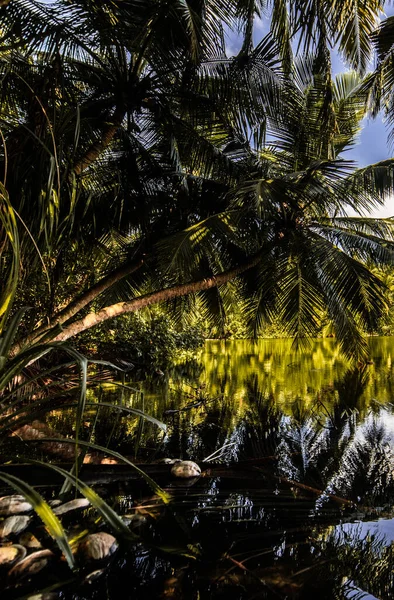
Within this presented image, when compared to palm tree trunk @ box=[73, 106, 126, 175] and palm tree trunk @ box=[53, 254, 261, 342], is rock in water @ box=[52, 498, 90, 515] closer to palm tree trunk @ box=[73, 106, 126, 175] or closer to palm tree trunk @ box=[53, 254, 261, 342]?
palm tree trunk @ box=[53, 254, 261, 342]

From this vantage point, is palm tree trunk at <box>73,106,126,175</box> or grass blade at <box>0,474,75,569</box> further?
palm tree trunk at <box>73,106,126,175</box>

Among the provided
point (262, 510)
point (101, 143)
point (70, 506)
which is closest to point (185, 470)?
point (262, 510)

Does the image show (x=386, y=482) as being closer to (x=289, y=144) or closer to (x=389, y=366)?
(x=289, y=144)

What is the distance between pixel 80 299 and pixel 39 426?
60.7 inches

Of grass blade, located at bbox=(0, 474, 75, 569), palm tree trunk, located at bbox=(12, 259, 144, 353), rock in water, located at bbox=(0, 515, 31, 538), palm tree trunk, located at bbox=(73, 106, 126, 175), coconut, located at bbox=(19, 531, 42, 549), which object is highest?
palm tree trunk, located at bbox=(73, 106, 126, 175)

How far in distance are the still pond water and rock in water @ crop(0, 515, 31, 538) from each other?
1.52 feet

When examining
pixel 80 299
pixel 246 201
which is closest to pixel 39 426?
pixel 80 299

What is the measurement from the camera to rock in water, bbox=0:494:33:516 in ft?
5.71

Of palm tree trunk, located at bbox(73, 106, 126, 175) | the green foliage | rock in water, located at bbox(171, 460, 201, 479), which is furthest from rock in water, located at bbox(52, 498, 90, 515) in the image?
the green foliage

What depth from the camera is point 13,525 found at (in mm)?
1612

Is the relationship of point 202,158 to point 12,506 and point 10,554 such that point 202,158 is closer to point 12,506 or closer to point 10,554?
point 12,506

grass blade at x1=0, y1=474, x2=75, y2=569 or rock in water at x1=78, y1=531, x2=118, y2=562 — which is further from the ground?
grass blade at x1=0, y1=474, x2=75, y2=569

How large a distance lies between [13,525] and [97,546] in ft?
1.38

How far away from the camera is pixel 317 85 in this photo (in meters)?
5.47
